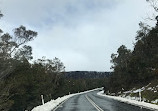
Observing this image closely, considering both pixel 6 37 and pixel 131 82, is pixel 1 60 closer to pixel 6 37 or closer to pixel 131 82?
A: pixel 6 37

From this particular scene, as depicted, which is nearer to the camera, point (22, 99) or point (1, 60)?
point (1, 60)

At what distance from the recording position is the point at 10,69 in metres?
45.8

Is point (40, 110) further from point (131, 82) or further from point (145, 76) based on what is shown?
point (131, 82)

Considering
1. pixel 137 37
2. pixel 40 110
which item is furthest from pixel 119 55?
pixel 40 110

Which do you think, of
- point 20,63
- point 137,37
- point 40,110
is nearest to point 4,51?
point 20,63

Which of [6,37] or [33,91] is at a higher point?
[6,37]

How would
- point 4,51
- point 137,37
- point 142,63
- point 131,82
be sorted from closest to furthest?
point 4,51, point 142,63, point 131,82, point 137,37

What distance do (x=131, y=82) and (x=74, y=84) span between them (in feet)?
276

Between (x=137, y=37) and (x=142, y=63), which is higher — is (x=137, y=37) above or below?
above

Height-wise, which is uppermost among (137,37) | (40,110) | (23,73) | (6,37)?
(137,37)

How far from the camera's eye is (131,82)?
229 ft

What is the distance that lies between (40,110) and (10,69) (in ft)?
75.4

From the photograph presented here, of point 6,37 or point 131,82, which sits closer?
point 6,37

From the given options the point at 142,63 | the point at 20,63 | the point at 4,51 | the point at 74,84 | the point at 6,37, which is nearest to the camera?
the point at 4,51
